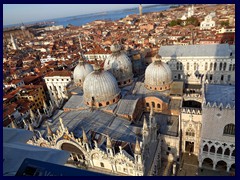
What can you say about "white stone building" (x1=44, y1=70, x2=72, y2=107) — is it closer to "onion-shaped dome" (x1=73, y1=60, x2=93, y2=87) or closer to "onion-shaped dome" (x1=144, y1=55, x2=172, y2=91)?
"onion-shaped dome" (x1=73, y1=60, x2=93, y2=87)

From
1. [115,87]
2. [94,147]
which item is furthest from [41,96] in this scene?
[94,147]

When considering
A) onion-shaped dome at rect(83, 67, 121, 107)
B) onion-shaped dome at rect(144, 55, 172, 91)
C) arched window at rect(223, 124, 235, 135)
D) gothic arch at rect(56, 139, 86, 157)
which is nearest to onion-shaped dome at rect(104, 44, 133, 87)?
onion-shaped dome at rect(144, 55, 172, 91)

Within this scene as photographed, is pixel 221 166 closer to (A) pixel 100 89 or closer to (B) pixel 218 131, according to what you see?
(B) pixel 218 131

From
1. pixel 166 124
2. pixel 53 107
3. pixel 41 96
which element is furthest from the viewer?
pixel 41 96

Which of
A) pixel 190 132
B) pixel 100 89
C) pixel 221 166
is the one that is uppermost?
pixel 100 89

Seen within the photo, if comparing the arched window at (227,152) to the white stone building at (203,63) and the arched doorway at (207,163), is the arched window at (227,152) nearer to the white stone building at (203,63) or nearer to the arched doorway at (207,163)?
the arched doorway at (207,163)

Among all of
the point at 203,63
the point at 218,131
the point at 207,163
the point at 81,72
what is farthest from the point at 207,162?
the point at 81,72

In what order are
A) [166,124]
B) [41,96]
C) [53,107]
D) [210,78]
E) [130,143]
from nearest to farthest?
[130,143]
[166,124]
[53,107]
[210,78]
[41,96]

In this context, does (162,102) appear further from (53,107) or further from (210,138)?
(53,107)
